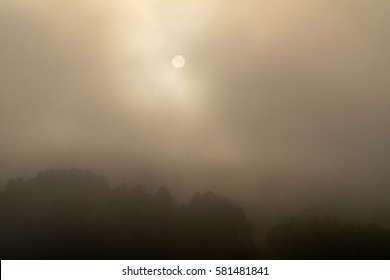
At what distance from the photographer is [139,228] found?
18.9ft

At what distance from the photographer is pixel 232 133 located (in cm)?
552

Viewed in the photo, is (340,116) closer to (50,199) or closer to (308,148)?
(308,148)

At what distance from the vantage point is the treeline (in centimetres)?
561

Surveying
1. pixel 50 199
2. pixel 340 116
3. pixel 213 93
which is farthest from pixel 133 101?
pixel 340 116

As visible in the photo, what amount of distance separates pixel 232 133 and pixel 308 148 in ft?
4.09

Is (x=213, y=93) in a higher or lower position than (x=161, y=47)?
lower

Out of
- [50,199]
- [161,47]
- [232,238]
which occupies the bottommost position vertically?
[232,238]

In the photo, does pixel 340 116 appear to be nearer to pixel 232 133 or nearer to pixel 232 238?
pixel 232 133

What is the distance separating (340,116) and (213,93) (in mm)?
2004

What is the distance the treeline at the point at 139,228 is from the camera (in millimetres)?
5609

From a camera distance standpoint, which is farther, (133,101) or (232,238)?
(232,238)

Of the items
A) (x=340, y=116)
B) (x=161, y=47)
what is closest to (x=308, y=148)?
(x=340, y=116)

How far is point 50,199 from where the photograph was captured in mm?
5637

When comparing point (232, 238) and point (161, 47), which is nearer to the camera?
point (161, 47)
